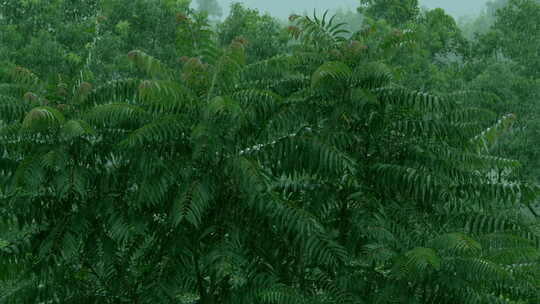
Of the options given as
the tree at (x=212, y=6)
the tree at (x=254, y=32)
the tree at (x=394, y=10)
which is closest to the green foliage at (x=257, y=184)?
the tree at (x=254, y=32)

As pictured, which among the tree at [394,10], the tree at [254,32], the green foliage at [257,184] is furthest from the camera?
the tree at [394,10]

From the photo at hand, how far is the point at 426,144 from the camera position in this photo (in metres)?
6.20

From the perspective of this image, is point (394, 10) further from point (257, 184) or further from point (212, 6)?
point (212, 6)

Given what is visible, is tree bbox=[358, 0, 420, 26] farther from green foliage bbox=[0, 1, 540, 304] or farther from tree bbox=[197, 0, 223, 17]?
tree bbox=[197, 0, 223, 17]

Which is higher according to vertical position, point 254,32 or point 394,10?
point 394,10

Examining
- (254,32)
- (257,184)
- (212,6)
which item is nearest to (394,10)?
(254,32)

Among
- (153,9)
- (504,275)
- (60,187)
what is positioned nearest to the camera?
(504,275)

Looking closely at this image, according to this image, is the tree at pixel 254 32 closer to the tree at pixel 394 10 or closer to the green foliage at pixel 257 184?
the tree at pixel 394 10

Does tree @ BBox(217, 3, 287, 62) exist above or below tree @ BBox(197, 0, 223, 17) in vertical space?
below

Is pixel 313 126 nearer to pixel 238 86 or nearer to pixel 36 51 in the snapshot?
pixel 238 86

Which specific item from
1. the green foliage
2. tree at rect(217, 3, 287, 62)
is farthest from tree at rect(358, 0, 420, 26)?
the green foliage

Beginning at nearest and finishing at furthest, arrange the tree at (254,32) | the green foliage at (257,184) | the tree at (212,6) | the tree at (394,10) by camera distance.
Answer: the green foliage at (257,184)
the tree at (254,32)
the tree at (394,10)
the tree at (212,6)

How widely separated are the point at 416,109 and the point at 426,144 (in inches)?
14.7

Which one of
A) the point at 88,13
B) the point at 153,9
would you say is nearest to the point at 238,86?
the point at 153,9
